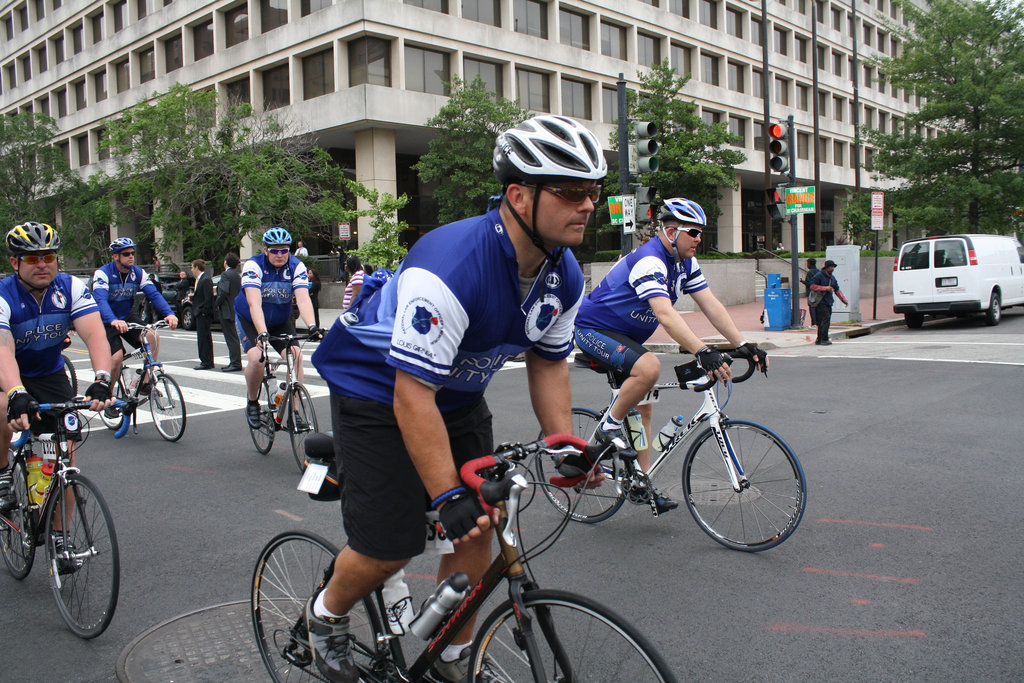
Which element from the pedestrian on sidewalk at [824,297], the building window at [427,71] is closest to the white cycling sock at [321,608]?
the pedestrian on sidewalk at [824,297]

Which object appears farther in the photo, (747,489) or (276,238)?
(276,238)

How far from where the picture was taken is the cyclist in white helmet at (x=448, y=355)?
230 cm

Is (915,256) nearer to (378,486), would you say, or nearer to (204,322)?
(204,322)

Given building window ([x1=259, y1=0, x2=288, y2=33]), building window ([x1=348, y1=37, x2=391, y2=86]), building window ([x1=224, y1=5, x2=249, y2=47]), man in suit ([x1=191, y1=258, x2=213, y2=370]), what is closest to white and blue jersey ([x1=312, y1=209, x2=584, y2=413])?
man in suit ([x1=191, y1=258, x2=213, y2=370])

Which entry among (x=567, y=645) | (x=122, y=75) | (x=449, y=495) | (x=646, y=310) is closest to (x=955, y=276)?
(x=646, y=310)

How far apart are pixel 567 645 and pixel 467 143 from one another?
32.3 m

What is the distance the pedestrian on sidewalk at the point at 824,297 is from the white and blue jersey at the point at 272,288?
462 inches

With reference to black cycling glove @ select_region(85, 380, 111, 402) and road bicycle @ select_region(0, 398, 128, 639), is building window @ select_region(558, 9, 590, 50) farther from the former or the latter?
road bicycle @ select_region(0, 398, 128, 639)

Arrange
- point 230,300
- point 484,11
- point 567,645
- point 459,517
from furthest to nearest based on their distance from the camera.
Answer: point 484,11 → point 230,300 → point 567,645 → point 459,517

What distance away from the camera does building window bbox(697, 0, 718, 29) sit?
48.7 metres

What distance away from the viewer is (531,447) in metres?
2.36

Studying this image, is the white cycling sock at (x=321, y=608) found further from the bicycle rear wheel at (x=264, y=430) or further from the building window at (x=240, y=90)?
the building window at (x=240, y=90)

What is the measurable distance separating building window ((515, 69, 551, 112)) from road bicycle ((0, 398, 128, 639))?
3583 centimetres

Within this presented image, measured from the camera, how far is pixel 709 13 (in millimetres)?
49281
